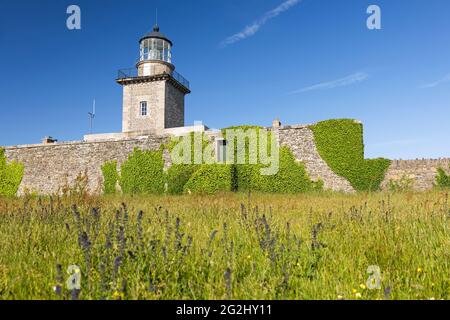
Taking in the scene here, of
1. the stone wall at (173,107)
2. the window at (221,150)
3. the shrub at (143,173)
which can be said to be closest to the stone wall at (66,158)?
the shrub at (143,173)

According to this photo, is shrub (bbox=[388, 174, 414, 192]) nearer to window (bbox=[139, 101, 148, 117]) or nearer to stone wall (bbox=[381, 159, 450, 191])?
stone wall (bbox=[381, 159, 450, 191])

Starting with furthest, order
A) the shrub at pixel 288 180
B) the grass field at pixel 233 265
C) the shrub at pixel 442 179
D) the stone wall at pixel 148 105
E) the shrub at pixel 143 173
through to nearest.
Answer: the stone wall at pixel 148 105
the shrub at pixel 143 173
the shrub at pixel 288 180
the shrub at pixel 442 179
the grass field at pixel 233 265

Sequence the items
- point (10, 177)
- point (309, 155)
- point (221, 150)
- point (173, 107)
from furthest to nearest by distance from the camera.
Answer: point (173, 107) → point (10, 177) → point (221, 150) → point (309, 155)

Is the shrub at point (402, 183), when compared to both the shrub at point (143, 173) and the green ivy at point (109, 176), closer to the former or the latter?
the shrub at point (143, 173)

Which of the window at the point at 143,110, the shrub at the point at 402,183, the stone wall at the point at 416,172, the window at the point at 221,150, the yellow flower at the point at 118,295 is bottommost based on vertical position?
the yellow flower at the point at 118,295

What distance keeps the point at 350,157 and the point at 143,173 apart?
477 inches

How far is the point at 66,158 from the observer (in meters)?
20.5

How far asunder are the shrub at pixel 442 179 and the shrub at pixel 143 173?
14992 millimetres

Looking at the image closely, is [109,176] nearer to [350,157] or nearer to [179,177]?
[179,177]

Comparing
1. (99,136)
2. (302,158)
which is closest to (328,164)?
(302,158)

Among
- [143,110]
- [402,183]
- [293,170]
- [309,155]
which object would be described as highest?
[143,110]

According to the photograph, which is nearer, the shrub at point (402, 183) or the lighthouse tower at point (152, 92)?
the shrub at point (402, 183)

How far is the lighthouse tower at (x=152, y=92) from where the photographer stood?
2653cm

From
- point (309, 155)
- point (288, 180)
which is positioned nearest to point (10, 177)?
point (288, 180)
